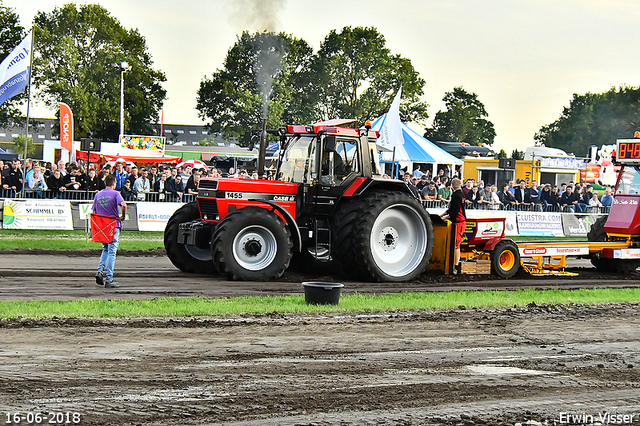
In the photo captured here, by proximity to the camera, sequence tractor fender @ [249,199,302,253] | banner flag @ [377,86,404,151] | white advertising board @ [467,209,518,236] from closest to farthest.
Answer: tractor fender @ [249,199,302,253] < banner flag @ [377,86,404,151] < white advertising board @ [467,209,518,236]

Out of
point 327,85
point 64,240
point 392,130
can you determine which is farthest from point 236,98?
point 64,240

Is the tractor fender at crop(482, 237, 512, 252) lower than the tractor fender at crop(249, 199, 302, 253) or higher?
lower

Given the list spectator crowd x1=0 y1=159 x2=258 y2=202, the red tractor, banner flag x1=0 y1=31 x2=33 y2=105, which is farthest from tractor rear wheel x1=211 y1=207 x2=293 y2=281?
banner flag x1=0 y1=31 x2=33 y2=105

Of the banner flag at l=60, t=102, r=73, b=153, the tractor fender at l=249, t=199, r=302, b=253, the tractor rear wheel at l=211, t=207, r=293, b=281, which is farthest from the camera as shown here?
the banner flag at l=60, t=102, r=73, b=153

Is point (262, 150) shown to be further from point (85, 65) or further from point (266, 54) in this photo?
point (85, 65)

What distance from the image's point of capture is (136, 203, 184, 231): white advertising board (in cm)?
2167

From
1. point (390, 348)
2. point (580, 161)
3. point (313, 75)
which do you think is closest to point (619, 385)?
point (390, 348)

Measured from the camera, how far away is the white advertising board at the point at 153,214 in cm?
2167

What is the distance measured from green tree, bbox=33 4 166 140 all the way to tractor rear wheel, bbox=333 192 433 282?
154ft

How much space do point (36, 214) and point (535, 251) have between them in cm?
1301

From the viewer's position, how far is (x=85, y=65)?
2259 inches

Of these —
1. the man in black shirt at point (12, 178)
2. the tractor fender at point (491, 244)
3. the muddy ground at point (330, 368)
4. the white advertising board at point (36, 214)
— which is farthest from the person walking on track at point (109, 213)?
the man in black shirt at point (12, 178)

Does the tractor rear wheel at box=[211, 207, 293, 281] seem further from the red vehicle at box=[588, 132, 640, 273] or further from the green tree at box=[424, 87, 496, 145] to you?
the green tree at box=[424, 87, 496, 145]

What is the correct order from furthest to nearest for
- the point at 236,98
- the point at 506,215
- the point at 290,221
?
1. the point at 236,98
2. the point at 506,215
3. the point at 290,221
